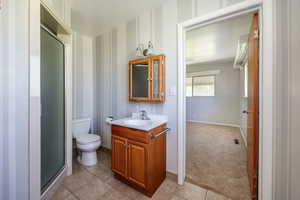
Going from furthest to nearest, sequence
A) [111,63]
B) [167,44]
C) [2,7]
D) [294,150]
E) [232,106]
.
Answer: [232,106]
[111,63]
[167,44]
[2,7]
[294,150]

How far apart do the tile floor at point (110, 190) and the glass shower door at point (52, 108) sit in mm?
239

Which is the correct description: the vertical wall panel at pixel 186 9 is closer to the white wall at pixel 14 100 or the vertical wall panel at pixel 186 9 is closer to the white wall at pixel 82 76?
the white wall at pixel 14 100

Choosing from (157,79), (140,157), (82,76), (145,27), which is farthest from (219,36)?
(82,76)

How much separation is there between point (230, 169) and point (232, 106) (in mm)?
3385

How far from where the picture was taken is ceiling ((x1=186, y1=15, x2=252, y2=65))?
2.00 m

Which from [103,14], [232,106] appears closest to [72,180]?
[103,14]

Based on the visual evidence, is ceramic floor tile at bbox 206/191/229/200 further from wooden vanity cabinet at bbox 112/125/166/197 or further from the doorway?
wooden vanity cabinet at bbox 112/125/166/197

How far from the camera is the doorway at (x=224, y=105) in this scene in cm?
140

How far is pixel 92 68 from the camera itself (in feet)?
8.48

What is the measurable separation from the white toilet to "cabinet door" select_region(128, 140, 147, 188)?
0.80 metres

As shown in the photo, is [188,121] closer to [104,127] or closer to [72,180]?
[104,127]

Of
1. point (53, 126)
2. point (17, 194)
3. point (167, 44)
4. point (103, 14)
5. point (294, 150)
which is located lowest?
point (17, 194)

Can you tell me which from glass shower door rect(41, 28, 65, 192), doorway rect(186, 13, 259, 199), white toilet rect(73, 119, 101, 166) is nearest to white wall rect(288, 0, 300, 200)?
doorway rect(186, 13, 259, 199)

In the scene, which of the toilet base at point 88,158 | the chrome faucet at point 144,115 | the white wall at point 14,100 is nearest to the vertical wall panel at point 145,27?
the chrome faucet at point 144,115
